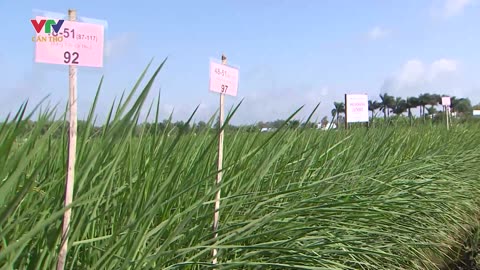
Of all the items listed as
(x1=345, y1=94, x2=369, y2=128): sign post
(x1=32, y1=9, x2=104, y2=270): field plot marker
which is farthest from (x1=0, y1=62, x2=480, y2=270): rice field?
(x1=345, y1=94, x2=369, y2=128): sign post

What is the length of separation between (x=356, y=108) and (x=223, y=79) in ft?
17.6

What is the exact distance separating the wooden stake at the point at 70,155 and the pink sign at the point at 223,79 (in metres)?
1.02

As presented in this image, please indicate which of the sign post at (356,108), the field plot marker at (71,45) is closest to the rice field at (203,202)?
the field plot marker at (71,45)

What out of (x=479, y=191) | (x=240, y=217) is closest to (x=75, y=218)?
(x=240, y=217)

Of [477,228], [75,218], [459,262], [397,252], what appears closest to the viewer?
[75,218]

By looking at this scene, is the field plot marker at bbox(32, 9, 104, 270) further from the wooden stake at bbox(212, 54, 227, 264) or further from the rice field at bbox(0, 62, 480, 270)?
the wooden stake at bbox(212, 54, 227, 264)

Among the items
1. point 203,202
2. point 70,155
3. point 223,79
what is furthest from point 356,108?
point 70,155

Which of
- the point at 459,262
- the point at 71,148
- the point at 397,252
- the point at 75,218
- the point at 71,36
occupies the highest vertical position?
the point at 71,36

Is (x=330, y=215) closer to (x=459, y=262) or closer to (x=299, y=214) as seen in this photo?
(x=299, y=214)

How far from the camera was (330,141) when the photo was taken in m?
3.74

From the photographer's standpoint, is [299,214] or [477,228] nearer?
[299,214]

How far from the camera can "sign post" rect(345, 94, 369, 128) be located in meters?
7.38

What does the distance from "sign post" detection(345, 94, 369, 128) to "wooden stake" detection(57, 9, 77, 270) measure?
235 inches

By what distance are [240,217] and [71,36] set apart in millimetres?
1066
